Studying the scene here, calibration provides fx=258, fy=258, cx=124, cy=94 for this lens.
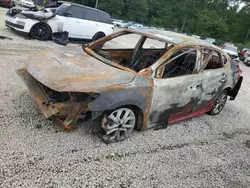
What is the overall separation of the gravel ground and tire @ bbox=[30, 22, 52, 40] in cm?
564

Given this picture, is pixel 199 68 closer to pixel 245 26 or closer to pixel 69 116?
pixel 69 116

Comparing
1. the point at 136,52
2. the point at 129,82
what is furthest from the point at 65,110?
A: the point at 136,52

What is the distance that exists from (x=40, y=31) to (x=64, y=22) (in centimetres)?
105

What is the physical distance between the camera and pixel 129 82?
3760 mm

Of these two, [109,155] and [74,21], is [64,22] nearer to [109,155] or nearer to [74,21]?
[74,21]

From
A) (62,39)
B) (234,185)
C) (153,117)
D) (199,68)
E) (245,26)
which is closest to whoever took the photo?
(234,185)

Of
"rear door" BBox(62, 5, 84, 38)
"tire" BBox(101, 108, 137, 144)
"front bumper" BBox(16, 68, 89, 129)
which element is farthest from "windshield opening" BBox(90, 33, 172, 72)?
"rear door" BBox(62, 5, 84, 38)

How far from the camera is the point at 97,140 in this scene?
Result: 12.7ft

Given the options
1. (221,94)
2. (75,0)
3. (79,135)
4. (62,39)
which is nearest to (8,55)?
(62,39)

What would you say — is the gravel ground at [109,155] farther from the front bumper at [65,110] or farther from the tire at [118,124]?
the front bumper at [65,110]

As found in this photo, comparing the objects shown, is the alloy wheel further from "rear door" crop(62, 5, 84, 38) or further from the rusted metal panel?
"rear door" crop(62, 5, 84, 38)

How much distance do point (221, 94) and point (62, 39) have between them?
7.28 meters

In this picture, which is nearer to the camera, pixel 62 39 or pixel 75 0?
pixel 62 39

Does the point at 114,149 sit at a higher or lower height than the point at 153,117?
lower
